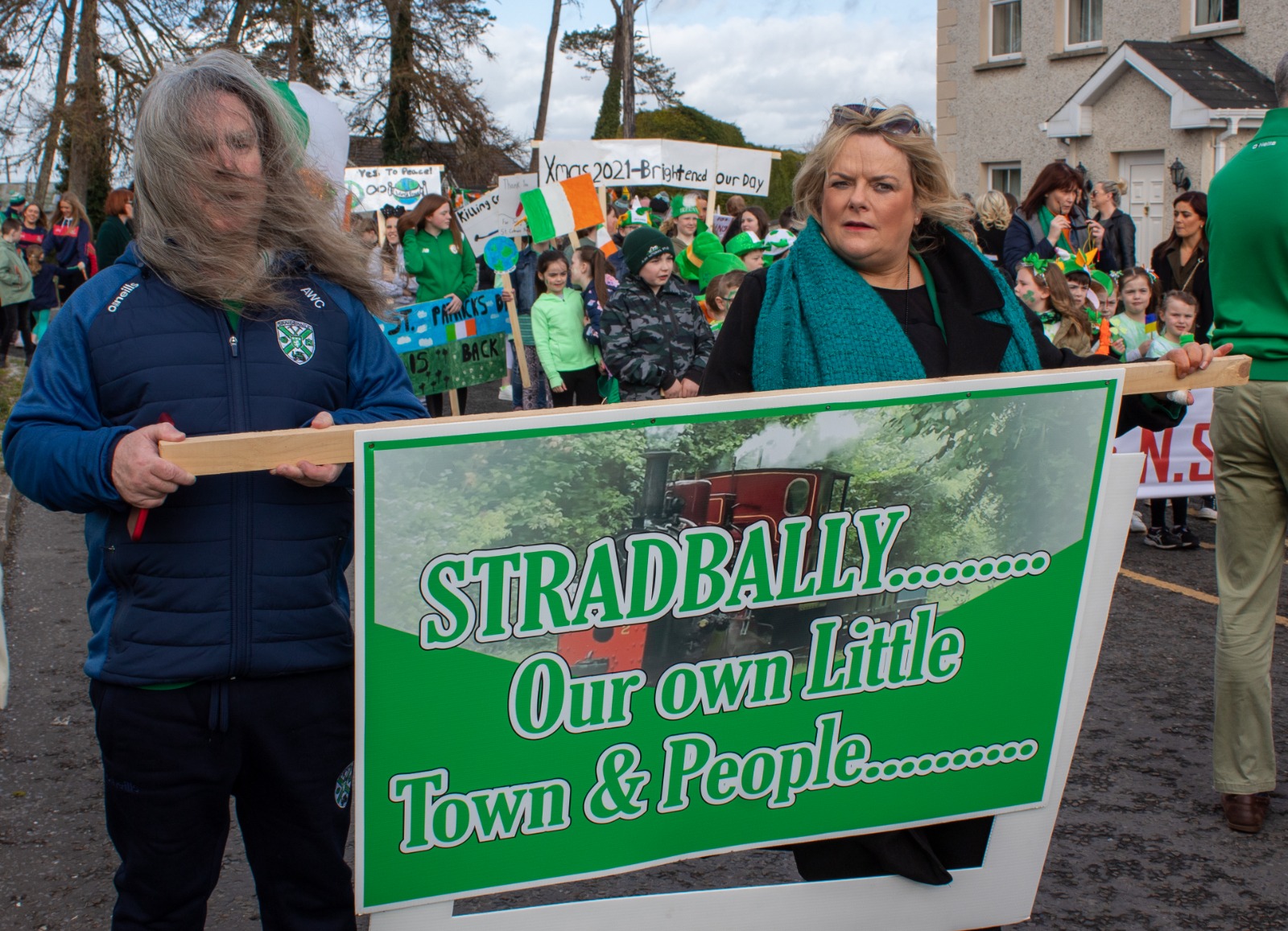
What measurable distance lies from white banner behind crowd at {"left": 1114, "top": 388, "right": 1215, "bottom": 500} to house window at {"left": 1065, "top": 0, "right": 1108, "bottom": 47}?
51.8 feet

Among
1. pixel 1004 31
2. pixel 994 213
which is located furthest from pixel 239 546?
pixel 1004 31

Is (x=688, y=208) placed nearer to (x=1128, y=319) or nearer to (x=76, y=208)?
(x=1128, y=319)

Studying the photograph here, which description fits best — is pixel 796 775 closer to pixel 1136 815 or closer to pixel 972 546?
pixel 972 546

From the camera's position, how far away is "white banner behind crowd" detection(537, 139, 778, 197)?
1326 centimetres

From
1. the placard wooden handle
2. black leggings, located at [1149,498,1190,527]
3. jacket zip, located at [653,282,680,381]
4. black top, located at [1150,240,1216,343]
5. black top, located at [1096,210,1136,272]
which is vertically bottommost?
black leggings, located at [1149,498,1190,527]

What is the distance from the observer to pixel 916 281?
8.64ft

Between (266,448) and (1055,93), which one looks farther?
(1055,93)

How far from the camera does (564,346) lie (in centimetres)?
912

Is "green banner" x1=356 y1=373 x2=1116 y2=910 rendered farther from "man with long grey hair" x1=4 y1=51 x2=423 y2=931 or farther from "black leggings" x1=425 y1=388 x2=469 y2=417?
"black leggings" x1=425 y1=388 x2=469 y2=417

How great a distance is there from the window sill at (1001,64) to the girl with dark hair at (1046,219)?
41.0ft

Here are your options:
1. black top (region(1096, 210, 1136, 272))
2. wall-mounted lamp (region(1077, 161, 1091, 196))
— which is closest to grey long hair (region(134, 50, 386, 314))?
wall-mounted lamp (region(1077, 161, 1091, 196))

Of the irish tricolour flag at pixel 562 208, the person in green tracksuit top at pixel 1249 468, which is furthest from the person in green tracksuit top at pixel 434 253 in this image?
the person in green tracksuit top at pixel 1249 468

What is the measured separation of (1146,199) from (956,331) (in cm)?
1932

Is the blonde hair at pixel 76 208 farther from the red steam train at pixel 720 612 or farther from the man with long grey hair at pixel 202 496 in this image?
the red steam train at pixel 720 612
